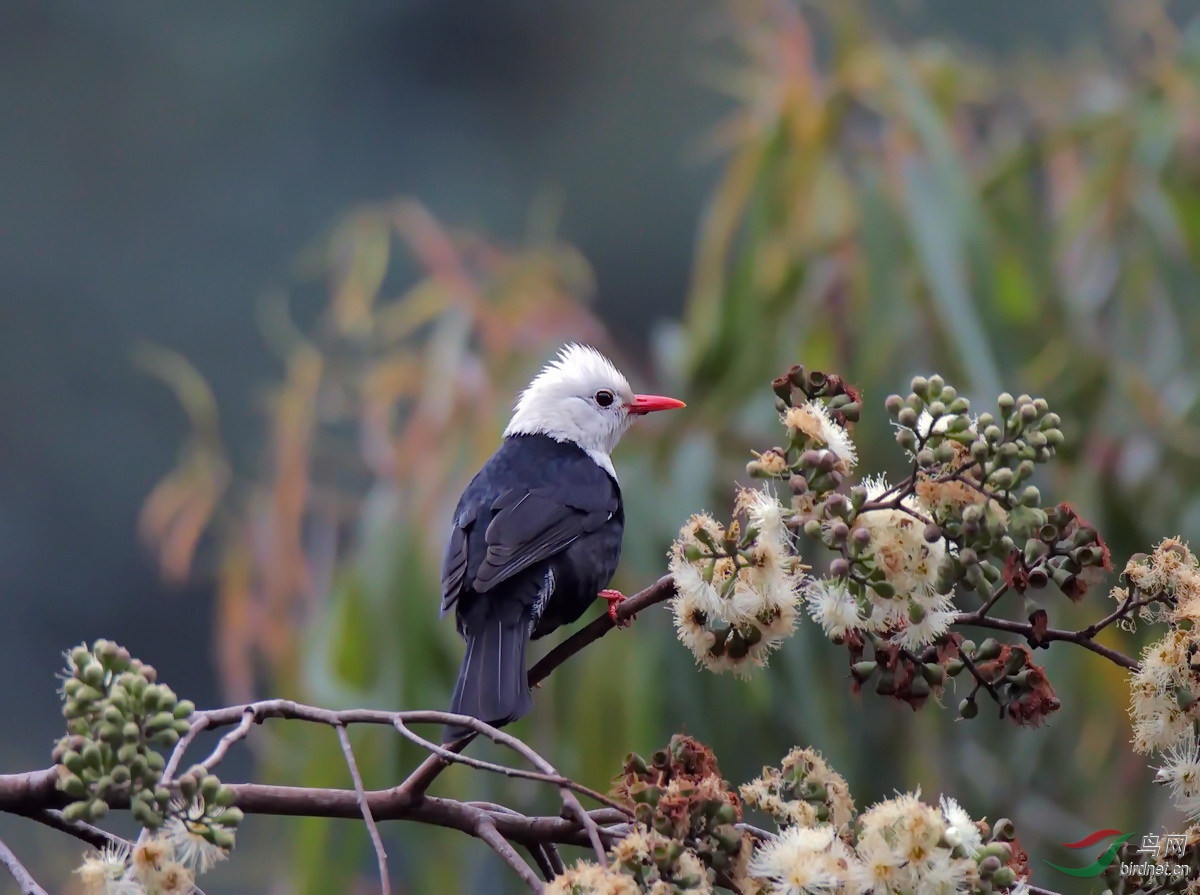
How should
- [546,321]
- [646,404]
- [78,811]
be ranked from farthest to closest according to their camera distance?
[546,321]
[646,404]
[78,811]

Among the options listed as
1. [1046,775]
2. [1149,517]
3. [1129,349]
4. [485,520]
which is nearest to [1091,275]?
[1129,349]

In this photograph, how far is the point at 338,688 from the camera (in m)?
3.56

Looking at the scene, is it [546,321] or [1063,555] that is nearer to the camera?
[1063,555]

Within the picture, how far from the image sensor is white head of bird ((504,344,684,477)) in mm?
3031

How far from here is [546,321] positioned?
14.6 ft

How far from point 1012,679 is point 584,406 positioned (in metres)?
1.77

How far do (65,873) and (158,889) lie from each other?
151 inches

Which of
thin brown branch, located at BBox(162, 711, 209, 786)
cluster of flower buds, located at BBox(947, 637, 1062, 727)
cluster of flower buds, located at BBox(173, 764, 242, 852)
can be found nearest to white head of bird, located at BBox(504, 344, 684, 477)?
cluster of flower buds, located at BBox(947, 637, 1062, 727)

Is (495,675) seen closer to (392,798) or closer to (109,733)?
(392,798)

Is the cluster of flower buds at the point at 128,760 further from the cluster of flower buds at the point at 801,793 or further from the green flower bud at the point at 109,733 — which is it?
the cluster of flower buds at the point at 801,793

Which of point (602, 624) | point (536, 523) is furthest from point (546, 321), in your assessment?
point (602, 624)

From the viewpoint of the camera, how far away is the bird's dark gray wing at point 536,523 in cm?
236

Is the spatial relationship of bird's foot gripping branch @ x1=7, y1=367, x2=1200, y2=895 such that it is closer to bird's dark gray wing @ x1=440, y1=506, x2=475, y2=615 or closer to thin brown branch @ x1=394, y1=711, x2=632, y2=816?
thin brown branch @ x1=394, y1=711, x2=632, y2=816

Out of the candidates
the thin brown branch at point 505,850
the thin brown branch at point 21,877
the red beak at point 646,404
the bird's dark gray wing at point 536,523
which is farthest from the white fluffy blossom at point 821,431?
the red beak at point 646,404
